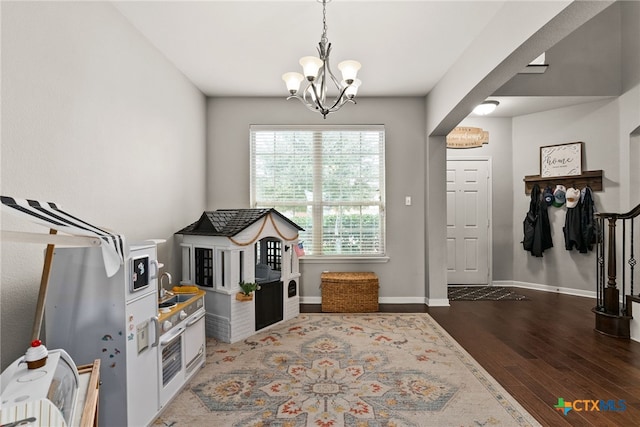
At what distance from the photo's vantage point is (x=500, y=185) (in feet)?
17.7

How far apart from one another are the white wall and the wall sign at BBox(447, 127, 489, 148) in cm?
391

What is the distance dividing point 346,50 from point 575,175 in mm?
4072

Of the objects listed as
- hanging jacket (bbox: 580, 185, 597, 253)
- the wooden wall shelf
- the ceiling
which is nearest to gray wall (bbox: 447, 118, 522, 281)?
the wooden wall shelf

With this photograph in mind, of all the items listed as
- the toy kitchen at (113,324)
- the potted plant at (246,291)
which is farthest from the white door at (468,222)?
the toy kitchen at (113,324)

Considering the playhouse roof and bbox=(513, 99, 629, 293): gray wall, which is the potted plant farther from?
bbox=(513, 99, 629, 293): gray wall

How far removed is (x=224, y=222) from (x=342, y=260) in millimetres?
1768

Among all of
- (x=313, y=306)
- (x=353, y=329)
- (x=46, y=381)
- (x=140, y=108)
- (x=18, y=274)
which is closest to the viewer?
(x=46, y=381)

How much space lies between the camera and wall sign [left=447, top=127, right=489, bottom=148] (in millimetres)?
4867

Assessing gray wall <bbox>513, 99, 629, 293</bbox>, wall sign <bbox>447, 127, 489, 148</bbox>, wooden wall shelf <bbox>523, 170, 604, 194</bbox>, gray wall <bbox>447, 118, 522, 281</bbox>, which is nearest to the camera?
gray wall <bbox>513, 99, 629, 293</bbox>

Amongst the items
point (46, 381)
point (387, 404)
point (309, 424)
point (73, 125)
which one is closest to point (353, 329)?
→ point (387, 404)

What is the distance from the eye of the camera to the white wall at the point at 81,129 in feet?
5.37

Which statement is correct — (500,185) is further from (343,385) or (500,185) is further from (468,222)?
(343,385)

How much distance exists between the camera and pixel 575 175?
4727 millimetres

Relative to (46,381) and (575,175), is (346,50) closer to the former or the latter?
(46,381)
